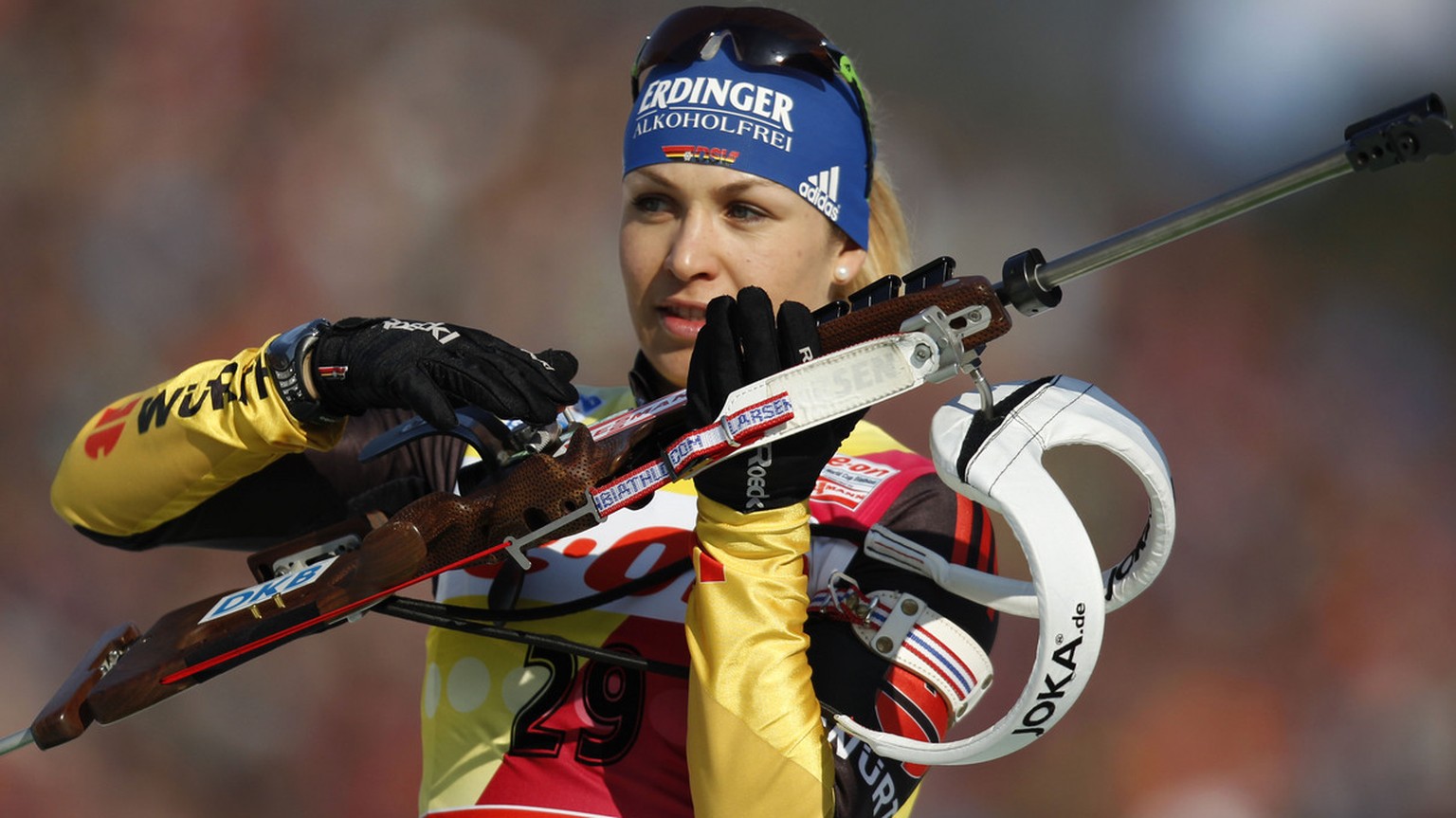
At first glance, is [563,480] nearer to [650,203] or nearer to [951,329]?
[951,329]

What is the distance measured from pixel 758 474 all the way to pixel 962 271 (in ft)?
11.6

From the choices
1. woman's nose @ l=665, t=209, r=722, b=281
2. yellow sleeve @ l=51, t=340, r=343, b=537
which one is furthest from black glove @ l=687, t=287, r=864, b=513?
yellow sleeve @ l=51, t=340, r=343, b=537

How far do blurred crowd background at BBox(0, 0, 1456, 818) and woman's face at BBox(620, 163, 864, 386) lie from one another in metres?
2.83

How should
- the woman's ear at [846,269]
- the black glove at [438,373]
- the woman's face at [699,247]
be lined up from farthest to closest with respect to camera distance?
the woman's ear at [846,269] < the woman's face at [699,247] < the black glove at [438,373]

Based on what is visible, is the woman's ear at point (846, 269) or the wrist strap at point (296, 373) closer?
the wrist strap at point (296, 373)

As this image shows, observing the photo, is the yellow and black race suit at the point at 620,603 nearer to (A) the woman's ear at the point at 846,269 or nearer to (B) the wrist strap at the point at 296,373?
(B) the wrist strap at the point at 296,373

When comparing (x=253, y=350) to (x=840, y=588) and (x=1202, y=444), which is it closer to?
(x=840, y=588)

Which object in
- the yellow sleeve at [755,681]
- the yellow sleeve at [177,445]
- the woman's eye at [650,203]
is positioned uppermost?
the woman's eye at [650,203]

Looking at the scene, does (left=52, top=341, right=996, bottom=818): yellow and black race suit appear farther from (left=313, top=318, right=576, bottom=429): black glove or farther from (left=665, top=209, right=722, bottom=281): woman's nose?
(left=665, top=209, right=722, bottom=281): woman's nose

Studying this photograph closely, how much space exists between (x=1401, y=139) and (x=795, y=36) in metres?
1.11

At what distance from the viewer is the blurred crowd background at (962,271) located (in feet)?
15.0

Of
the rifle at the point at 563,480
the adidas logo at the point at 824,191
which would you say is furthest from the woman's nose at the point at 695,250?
the rifle at the point at 563,480

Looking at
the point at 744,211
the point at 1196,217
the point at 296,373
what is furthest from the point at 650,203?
the point at 1196,217

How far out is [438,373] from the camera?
1724 millimetres
